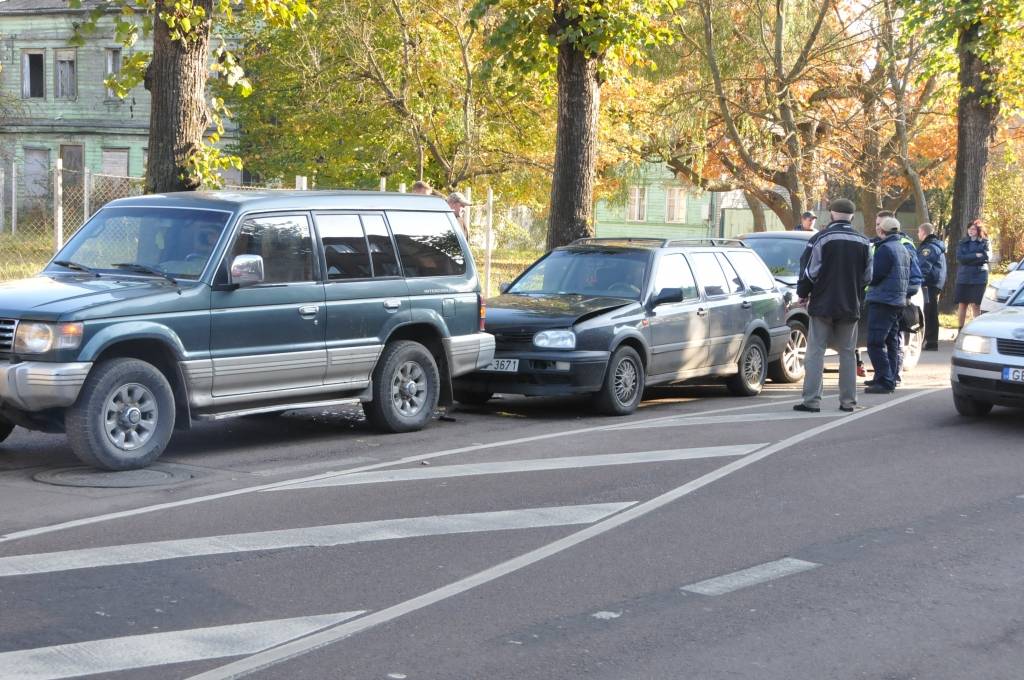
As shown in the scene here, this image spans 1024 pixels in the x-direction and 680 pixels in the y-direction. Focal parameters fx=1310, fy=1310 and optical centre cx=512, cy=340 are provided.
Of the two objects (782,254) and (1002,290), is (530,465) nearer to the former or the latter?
(782,254)

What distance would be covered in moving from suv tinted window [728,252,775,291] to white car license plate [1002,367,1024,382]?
12.0ft

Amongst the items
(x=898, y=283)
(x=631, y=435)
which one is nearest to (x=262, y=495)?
(x=631, y=435)

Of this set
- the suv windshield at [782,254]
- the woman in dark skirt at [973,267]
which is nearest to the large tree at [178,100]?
the suv windshield at [782,254]

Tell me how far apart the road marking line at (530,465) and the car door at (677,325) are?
239cm

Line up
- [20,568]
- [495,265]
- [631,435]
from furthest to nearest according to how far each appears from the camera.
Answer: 1. [495,265]
2. [631,435]
3. [20,568]

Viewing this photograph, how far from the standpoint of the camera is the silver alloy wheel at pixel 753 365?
14.6 meters

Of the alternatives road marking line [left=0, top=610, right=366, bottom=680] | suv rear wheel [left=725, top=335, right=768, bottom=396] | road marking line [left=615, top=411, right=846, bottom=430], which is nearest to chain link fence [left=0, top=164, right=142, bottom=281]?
suv rear wheel [left=725, top=335, right=768, bottom=396]

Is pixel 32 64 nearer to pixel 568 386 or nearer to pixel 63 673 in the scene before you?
pixel 568 386

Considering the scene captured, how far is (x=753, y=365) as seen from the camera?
1474 centimetres

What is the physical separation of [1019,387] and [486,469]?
5137 millimetres

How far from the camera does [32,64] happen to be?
157ft

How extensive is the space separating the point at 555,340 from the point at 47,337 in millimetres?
4934

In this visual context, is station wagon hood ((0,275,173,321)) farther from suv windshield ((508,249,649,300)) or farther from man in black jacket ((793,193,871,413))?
man in black jacket ((793,193,871,413))

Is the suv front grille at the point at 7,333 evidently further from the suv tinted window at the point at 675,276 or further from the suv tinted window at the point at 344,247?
the suv tinted window at the point at 675,276
